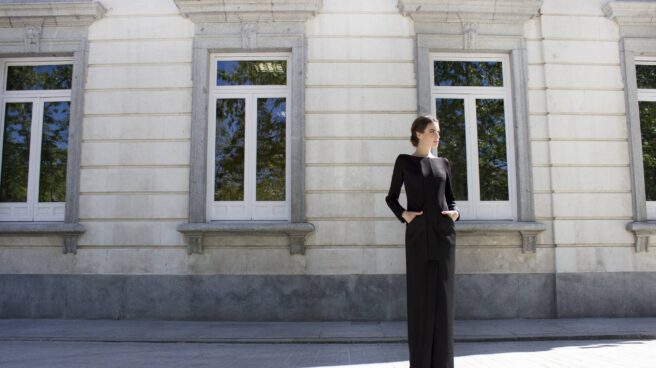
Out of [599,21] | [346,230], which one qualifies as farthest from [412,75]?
[599,21]

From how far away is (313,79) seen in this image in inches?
295

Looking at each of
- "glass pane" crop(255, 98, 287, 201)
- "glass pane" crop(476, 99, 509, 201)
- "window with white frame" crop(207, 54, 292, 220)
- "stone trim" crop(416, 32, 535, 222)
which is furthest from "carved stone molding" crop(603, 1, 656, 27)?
"glass pane" crop(255, 98, 287, 201)

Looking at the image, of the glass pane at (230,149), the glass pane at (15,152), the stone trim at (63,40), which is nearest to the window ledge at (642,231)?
the glass pane at (230,149)

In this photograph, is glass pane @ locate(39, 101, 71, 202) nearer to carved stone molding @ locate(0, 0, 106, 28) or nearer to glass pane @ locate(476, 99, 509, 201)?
carved stone molding @ locate(0, 0, 106, 28)

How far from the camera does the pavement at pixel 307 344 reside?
15.7 ft

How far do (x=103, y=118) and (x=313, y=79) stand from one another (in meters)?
3.49

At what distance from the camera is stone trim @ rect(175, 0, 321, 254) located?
24.0 ft

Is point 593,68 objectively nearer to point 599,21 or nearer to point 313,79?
point 599,21

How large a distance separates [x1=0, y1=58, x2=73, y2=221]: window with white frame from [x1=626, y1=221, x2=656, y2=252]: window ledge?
30.1ft

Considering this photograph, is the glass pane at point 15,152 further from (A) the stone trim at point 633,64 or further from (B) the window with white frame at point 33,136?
(A) the stone trim at point 633,64

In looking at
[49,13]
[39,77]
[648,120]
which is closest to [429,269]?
[648,120]

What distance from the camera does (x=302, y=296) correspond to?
705cm

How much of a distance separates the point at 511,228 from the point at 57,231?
704cm

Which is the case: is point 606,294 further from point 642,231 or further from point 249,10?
point 249,10
